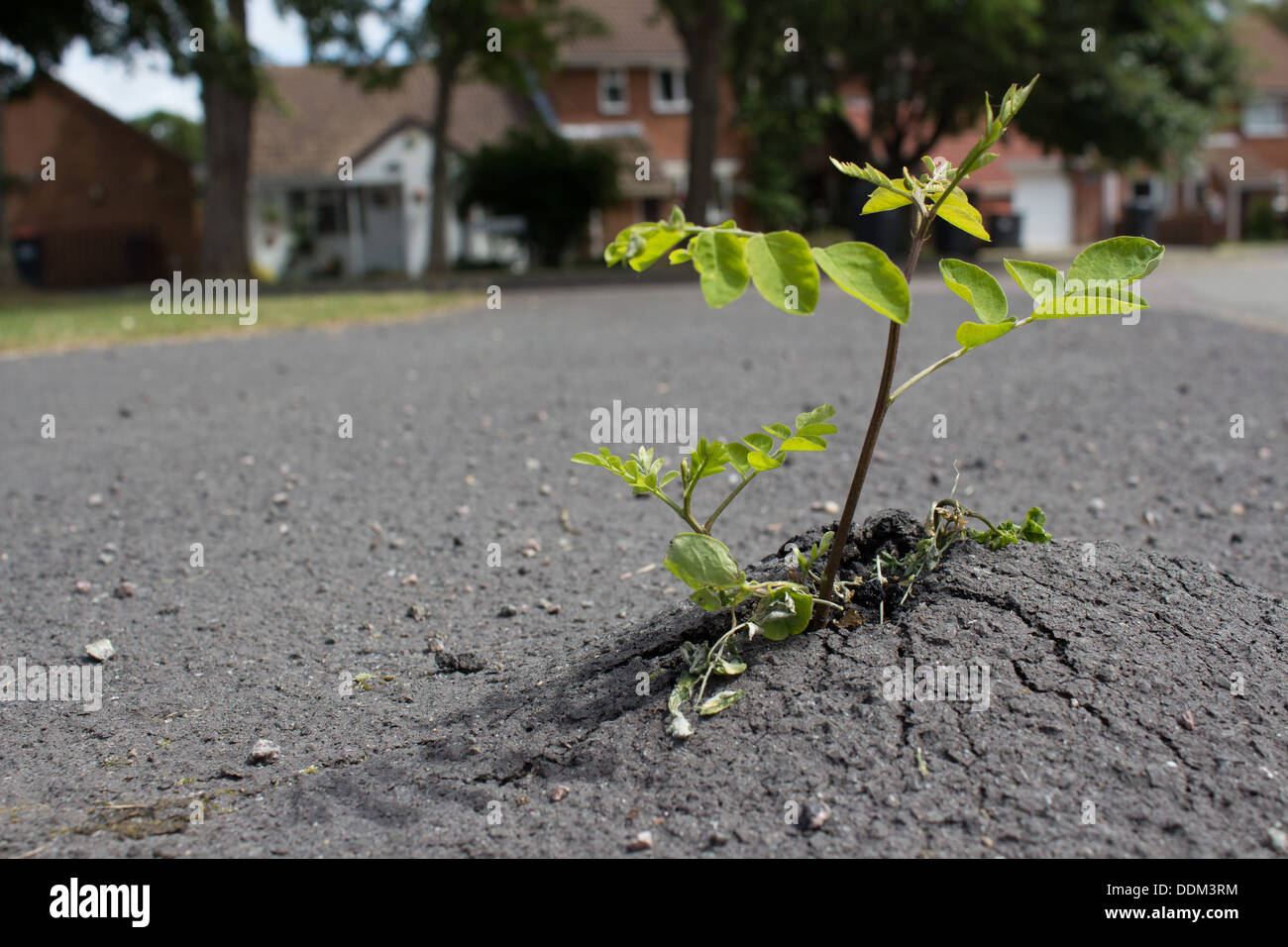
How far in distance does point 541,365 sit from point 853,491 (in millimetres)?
6496

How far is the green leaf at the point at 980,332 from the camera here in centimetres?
209

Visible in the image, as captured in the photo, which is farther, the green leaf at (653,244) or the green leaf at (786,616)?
the green leaf at (786,616)

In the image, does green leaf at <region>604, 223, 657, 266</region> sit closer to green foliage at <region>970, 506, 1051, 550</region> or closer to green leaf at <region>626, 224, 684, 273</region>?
green leaf at <region>626, 224, 684, 273</region>

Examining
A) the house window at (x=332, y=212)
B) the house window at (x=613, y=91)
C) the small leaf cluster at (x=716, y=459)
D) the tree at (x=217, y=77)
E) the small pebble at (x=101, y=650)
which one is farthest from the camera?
the house window at (x=613, y=91)

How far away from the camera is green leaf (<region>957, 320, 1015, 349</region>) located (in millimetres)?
2090

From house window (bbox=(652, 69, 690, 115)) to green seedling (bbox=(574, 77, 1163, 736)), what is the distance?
33316 mm

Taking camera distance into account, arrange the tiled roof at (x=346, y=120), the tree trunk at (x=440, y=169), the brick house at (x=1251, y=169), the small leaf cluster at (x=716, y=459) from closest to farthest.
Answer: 1. the small leaf cluster at (x=716, y=459)
2. the tree trunk at (x=440, y=169)
3. the tiled roof at (x=346, y=120)
4. the brick house at (x=1251, y=169)

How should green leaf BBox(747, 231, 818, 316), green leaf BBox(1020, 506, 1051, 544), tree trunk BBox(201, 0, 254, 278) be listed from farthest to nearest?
tree trunk BBox(201, 0, 254, 278)
green leaf BBox(1020, 506, 1051, 544)
green leaf BBox(747, 231, 818, 316)

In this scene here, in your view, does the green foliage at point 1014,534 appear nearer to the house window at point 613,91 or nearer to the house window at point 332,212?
the house window at point 613,91

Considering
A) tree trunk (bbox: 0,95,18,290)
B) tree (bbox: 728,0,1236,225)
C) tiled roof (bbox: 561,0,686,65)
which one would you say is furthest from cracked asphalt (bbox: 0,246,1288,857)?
tiled roof (bbox: 561,0,686,65)

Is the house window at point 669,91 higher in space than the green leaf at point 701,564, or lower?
higher

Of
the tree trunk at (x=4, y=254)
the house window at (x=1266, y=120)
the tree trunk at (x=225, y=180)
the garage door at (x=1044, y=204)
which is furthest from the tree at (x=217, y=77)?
the house window at (x=1266, y=120)

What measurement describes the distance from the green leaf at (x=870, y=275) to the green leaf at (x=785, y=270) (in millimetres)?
35
